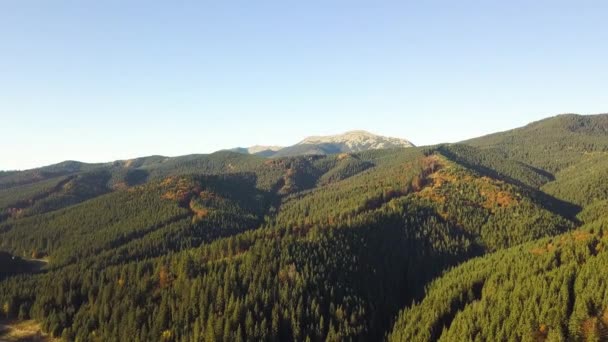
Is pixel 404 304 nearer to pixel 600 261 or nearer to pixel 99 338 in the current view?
pixel 600 261

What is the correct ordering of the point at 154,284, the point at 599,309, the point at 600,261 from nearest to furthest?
the point at 599,309
the point at 600,261
the point at 154,284

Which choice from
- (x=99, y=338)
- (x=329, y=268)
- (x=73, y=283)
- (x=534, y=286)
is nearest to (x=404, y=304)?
(x=329, y=268)

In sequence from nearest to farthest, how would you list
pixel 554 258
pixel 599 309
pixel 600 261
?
pixel 599 309, pixel 600 261, pixel 554 258

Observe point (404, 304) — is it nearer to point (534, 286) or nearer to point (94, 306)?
point (534, 286)

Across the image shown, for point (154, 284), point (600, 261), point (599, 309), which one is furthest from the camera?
point (154, 284)

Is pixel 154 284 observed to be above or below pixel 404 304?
above

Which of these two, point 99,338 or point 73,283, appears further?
point 73,283

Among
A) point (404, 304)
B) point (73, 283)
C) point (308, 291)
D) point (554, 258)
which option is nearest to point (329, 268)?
point (308, 291)

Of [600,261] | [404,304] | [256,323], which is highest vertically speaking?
[600,261]

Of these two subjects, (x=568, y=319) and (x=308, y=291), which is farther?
(x=308, y=291)
